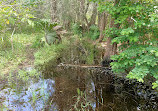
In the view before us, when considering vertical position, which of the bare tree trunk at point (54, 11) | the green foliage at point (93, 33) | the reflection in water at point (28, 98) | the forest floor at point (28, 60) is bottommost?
the reflection in water at point (28, 98)

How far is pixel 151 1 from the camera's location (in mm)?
2975

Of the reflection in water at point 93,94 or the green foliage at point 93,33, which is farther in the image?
the green foliage at point 93,33

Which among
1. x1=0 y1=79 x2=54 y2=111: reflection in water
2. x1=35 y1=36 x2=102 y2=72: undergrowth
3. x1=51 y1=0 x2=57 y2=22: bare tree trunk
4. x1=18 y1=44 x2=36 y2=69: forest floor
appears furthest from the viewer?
x1=51 y1=0 x2=57 y2=22: bare tree trunk

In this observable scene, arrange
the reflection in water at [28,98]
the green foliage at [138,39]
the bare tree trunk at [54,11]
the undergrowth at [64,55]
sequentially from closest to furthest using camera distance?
the green foliage at [138,39] → the reflection in water at [28,98] → the undergrowth at [64,55] → the bare tree trunk at [54,11]

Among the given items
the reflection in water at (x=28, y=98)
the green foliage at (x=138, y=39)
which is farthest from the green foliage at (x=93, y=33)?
the reflection in water at (x=28, y=98)

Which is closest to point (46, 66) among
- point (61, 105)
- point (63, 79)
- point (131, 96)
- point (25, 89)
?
point (63, 79)

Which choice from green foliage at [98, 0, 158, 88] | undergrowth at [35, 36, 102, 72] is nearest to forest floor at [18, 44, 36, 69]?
undergrowth at [35, 36, 102, 72]

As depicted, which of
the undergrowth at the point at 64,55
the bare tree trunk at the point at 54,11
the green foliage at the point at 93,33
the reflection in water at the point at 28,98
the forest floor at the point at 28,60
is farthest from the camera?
the bare tree trunk at the point at 54,11

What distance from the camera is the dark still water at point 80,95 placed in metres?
2.97

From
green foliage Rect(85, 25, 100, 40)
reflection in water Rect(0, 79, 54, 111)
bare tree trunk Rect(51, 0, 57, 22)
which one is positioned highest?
bare tree trunk Rect(51, 0, 57, 22)

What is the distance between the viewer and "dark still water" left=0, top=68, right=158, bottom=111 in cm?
297

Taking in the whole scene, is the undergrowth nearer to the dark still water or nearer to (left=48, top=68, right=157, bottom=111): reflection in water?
(left=48, top=68, right=157, bottom=111): reflection in water

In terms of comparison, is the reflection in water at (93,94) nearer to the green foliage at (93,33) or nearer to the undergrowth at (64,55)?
the undergrowth at (64,55)

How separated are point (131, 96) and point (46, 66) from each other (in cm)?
326
